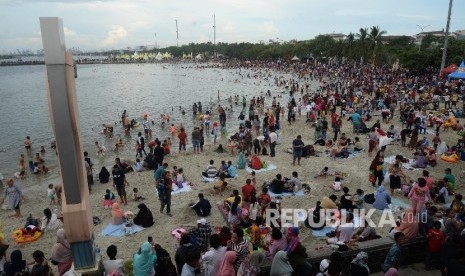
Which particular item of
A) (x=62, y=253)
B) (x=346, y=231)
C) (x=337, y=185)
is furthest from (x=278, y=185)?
(x=62, y=253)

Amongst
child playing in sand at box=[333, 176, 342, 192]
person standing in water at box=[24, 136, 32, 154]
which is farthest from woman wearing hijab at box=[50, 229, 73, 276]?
person standing in water at box=[24, 136, 32, 154]

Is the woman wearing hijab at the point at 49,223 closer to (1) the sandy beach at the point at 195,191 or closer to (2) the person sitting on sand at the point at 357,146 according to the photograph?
(1) the sandy beach at the point at 195,191

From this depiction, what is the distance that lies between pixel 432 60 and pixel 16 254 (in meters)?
42.9

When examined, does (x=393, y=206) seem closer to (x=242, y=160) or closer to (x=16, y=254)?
(x=242, y=160)

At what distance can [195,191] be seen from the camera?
12484 mm

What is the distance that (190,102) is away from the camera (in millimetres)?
39812

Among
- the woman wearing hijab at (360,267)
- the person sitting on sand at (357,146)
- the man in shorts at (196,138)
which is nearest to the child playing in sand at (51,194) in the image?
the man in shorts at (196,138)

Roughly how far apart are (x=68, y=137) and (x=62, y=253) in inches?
97.5

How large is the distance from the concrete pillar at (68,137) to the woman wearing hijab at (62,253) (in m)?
0.63

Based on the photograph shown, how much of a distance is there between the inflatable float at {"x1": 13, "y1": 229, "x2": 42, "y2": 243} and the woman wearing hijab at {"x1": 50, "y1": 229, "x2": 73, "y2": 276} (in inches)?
144

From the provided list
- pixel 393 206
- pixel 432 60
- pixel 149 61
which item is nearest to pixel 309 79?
pixel 432 60

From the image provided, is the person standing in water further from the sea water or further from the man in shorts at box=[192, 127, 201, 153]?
the man in shorts at box=[192, 127, 201, 153]

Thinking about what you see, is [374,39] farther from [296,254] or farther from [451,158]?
[296,254]

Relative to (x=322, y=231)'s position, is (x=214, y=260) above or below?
above
